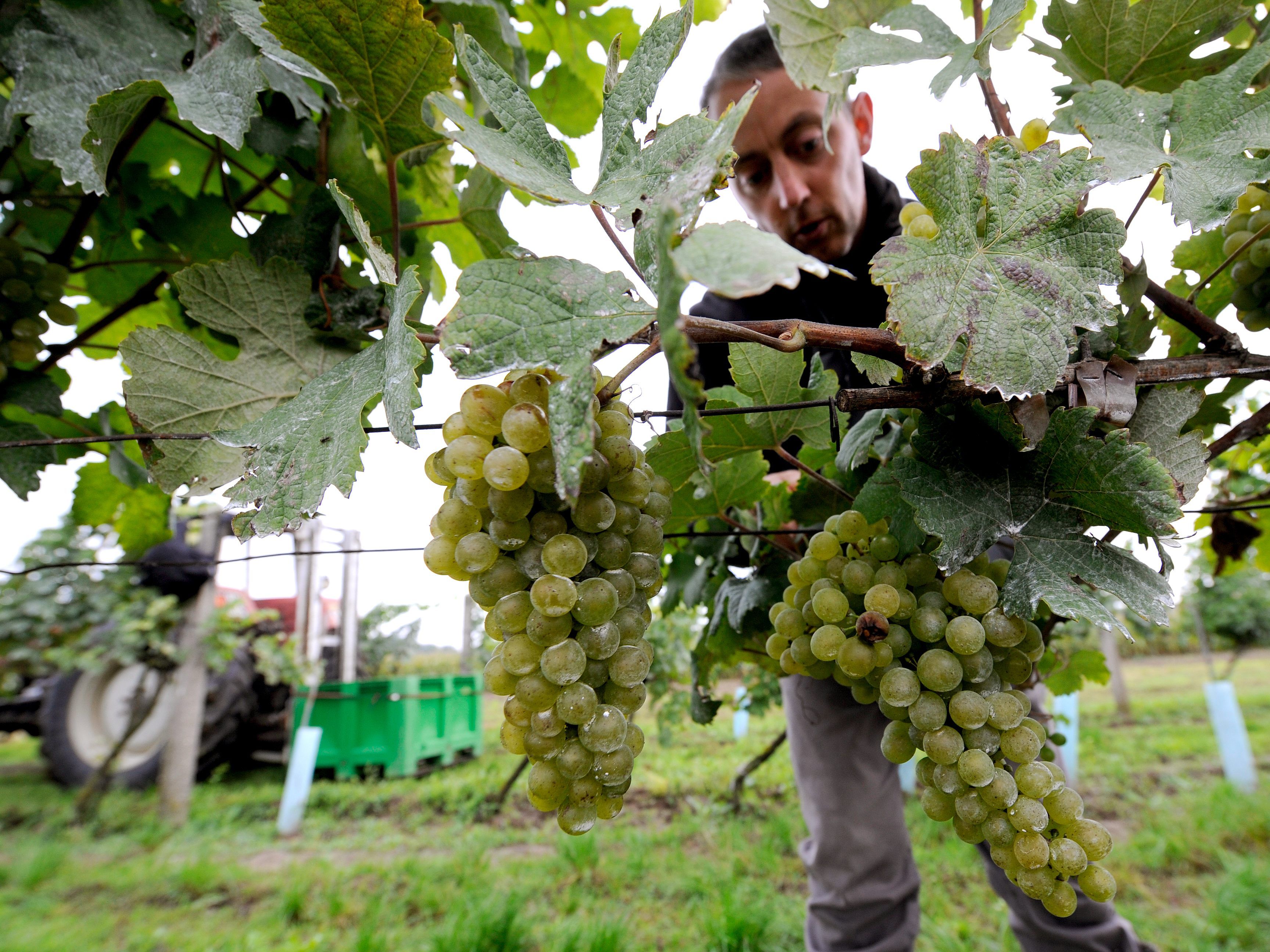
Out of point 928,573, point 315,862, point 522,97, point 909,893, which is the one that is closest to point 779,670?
point 928,573

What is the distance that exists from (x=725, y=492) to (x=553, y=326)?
2.03ft

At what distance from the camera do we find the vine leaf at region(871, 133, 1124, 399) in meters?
0.61

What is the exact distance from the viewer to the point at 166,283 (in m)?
1.29

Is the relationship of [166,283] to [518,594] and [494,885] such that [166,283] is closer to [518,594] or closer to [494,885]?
[518,594]

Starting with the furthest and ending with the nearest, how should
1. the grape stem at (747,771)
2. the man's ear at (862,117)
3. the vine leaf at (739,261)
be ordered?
the grape stem at (747,771)
the man's ear at (862,117)
the vine leaf at (739,261)

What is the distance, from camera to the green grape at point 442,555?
0.62 meters

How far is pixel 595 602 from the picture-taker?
0.60 meters

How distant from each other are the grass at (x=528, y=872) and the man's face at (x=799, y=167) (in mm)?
1842

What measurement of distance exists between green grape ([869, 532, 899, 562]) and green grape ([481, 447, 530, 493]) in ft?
1.49

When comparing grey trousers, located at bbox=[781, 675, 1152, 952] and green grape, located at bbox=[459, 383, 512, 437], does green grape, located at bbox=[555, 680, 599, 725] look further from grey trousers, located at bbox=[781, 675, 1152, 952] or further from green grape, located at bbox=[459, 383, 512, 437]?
grey trousers, located at bbox=[781, 675, 1152, 952]

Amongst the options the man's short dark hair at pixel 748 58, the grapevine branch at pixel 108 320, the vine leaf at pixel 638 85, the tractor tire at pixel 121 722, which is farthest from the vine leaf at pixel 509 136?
the tractor tire at pixel 121 722

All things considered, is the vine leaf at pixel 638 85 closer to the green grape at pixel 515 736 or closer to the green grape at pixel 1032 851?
the green grape at pixel 515 736

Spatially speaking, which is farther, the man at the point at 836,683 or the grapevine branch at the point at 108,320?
the man at the point at 836,683

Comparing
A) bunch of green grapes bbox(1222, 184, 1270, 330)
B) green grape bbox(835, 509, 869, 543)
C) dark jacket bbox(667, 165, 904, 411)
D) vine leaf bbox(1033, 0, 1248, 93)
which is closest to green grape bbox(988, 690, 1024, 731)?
green grape bbox(835, 509, 869, 543)
